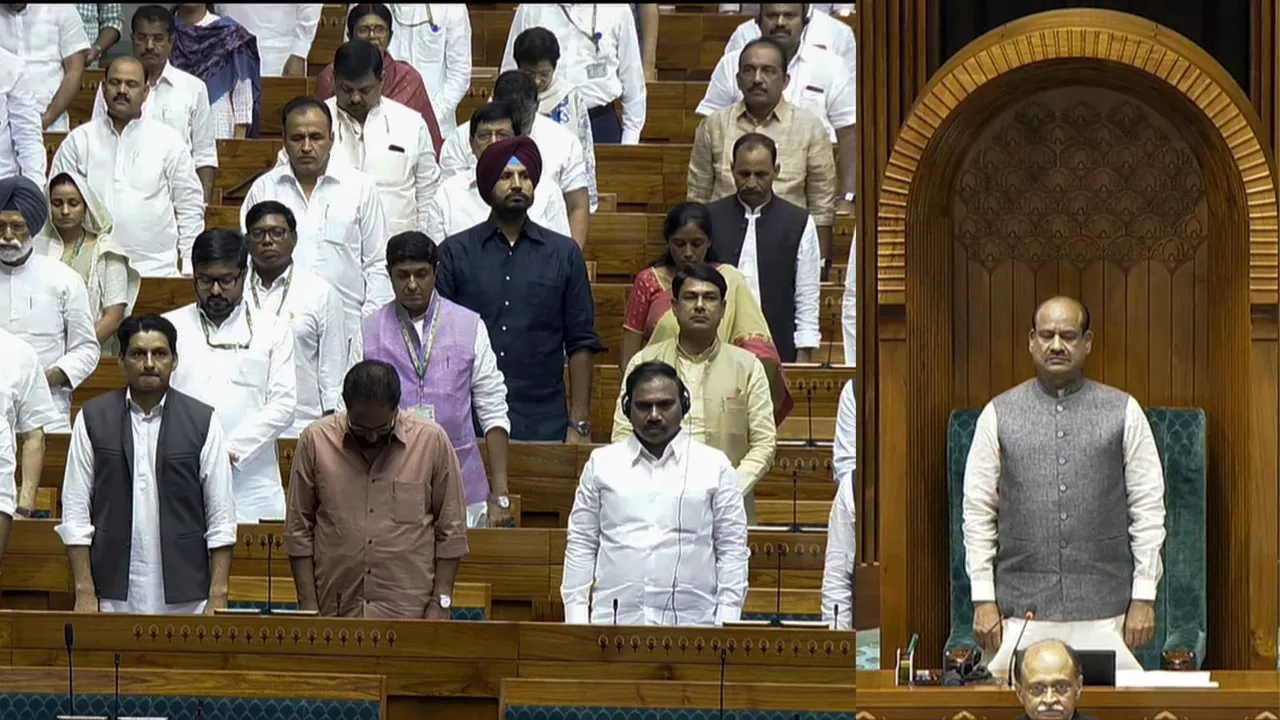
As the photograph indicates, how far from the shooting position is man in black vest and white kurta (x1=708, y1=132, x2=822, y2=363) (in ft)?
32.4

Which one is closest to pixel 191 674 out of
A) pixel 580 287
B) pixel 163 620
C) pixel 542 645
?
pixel 163 620

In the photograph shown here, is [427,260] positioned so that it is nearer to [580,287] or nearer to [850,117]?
[580,287]

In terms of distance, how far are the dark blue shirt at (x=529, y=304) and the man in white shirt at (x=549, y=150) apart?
3.25 ft

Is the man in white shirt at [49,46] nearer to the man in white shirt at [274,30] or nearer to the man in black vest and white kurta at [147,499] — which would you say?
the man in white shirt at [274,30]

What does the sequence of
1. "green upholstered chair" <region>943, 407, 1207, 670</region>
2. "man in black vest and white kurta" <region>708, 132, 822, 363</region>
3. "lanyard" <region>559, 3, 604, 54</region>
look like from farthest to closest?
1. "lanyard" <region>559, 3, 604, 54</region>
2. "man in black vest and white kurta" <region>708, 132, 822, 363</region>
3. "green upholstered chair" <region>943, 407, 1207, 670</region>

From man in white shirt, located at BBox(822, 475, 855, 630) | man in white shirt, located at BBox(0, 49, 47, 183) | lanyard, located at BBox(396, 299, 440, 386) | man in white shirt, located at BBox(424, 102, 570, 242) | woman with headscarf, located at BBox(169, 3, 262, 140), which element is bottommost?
man in white shirt, located at BBox(822, 475, 855, 630)

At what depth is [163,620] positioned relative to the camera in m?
7.62

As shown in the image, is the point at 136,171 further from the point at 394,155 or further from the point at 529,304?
the point at 529,304

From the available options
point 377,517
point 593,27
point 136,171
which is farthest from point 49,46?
point 377,517

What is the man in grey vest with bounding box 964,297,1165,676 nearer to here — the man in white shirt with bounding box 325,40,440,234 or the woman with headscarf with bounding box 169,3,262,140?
the man in white shirt with bounding box 325,40,440,234

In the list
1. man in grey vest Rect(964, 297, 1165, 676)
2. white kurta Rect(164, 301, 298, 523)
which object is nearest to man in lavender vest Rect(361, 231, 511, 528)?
white kurta Rect(164, 301, 298, 523)

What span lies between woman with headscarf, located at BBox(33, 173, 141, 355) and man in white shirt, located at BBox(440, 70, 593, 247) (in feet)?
4.30

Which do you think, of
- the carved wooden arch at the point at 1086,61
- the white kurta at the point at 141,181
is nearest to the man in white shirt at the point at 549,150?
the white kurta at the point at 141,181

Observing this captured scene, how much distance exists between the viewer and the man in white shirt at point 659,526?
7.84 meters
